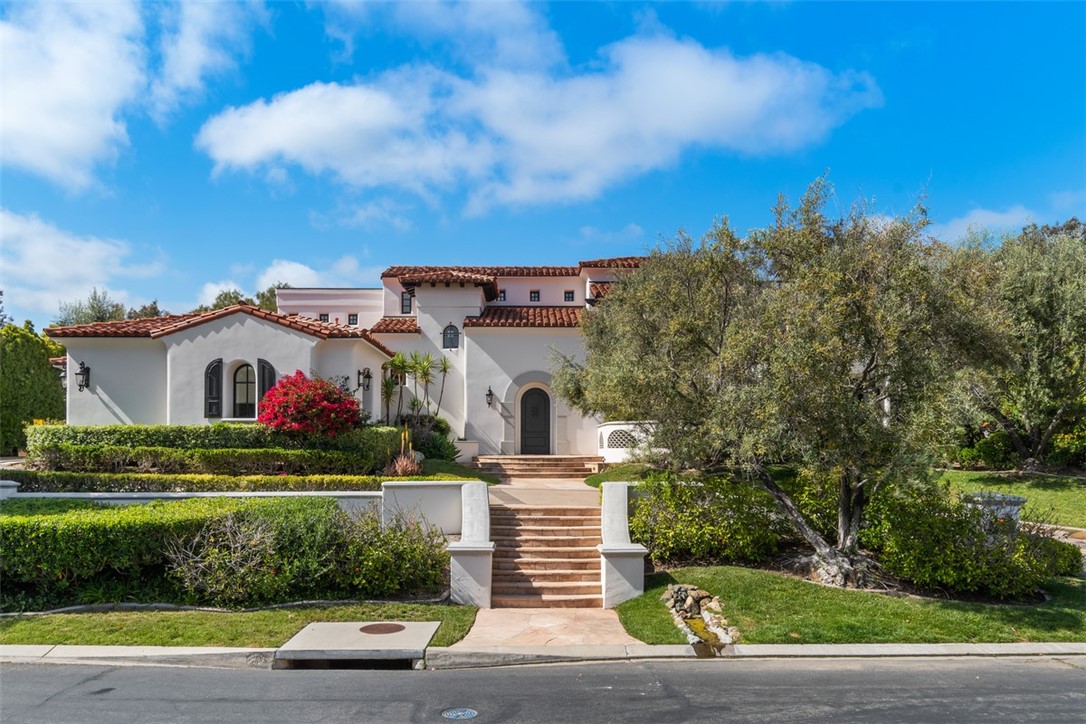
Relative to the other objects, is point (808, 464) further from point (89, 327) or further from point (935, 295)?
point (89, 327)

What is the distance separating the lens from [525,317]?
2738 centimetres

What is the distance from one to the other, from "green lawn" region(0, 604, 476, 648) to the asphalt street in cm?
79

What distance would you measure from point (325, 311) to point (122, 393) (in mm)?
15220

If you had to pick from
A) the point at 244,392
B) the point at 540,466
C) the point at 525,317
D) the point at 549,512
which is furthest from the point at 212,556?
the point at 525,317

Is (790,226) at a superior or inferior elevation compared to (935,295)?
superior

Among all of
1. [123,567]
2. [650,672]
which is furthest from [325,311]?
[650,672]

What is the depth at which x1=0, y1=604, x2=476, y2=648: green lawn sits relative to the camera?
371 inches

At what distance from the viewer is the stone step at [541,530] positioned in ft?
44.3

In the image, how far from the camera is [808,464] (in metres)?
10.8

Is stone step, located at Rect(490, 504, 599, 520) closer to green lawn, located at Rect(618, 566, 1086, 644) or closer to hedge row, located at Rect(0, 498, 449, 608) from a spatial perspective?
hedge row, located at Rect(0, 498, 449, 608)

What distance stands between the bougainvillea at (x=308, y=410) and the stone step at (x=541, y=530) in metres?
5.60

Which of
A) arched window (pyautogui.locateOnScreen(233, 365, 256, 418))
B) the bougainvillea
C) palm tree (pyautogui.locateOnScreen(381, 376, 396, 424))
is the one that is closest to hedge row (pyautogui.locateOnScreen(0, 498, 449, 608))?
the bougainvillea

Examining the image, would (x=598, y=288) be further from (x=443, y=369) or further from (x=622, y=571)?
(x=622, y=571)

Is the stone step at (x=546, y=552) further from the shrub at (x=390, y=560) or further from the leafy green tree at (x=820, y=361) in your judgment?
the leafy green tree at (x=820, y=361)
